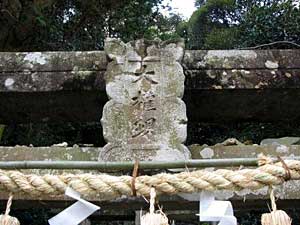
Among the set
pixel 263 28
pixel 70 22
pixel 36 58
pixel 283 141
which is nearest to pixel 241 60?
pixel 283 141

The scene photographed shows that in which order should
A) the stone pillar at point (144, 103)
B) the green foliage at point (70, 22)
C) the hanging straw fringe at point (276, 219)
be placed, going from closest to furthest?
1. the hanging straw fringe at point (276, 219)
2. the stone pillar at point (144, 103)
3. the green foliage at point (70, 22)

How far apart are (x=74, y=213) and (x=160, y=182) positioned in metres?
0.20

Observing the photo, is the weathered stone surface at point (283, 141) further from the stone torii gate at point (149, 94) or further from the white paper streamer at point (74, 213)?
the white paper streamer at point (74, 213)

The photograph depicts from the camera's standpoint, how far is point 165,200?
1.81 meters

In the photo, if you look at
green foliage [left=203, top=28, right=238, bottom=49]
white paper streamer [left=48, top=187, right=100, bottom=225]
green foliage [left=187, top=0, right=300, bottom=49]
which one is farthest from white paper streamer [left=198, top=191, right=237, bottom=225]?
green foliage [left=203, top=28, right=238, bottom=49]

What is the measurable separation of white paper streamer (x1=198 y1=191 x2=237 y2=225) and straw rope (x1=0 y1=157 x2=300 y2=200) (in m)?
0.04

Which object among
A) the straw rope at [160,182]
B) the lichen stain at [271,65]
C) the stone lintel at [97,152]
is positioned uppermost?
the lichen stain at [271,65]

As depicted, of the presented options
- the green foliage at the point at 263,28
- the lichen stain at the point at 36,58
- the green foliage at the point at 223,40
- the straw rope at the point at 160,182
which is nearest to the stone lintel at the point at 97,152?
the lichen stain at the point at 36,58

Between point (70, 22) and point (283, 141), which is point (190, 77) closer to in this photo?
point (283, 141)

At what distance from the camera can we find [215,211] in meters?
1.16

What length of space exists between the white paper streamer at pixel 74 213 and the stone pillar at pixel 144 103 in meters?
0.65

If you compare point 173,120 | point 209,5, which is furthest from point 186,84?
point 209,5

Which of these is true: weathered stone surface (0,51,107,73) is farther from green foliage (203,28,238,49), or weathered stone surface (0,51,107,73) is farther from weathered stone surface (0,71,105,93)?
green foliage (203,28,238,49)

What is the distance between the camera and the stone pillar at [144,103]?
184cm
